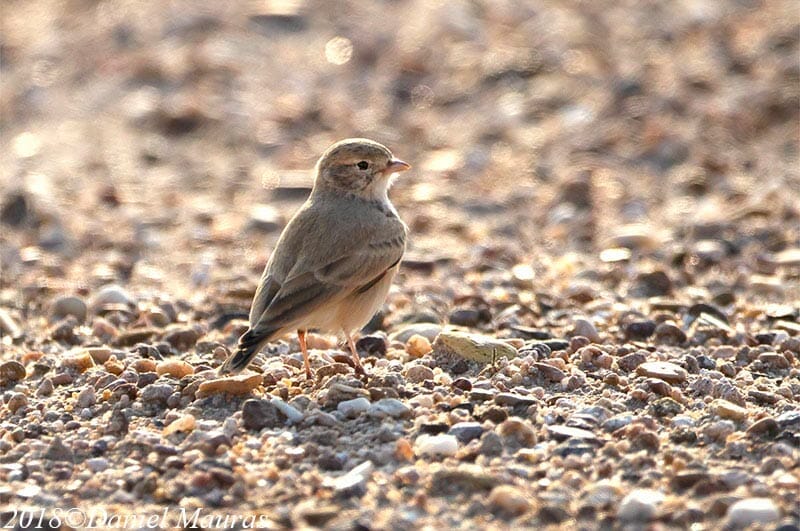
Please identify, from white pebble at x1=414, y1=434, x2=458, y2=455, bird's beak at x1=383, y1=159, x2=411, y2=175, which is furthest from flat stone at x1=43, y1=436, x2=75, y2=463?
bird's beak at x1=383, y1=159, x2=411, y2=175

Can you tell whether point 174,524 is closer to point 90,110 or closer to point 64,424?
point 64,424

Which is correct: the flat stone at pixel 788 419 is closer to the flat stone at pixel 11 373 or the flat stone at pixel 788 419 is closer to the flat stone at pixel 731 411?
the flat stone at pixel 731 411

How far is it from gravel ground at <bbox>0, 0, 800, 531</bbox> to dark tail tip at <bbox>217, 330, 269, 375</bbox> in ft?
0.63

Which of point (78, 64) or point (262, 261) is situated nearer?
point (262, 261)

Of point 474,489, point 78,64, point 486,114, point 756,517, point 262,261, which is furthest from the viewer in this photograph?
point 78,64

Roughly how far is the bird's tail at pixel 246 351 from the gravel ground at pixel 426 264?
194mm

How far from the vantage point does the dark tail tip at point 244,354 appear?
22.4 feet

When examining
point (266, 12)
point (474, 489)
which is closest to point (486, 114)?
point (266, 12)

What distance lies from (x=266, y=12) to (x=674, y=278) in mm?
8848

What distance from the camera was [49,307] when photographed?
9750mm

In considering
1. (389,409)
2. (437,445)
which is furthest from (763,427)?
(389,409)

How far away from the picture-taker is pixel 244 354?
6883 mm

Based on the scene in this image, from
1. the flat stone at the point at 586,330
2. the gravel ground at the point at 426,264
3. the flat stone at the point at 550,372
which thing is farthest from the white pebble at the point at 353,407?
the flat stone at the point at 586,330

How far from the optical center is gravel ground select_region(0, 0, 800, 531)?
6121 mm
